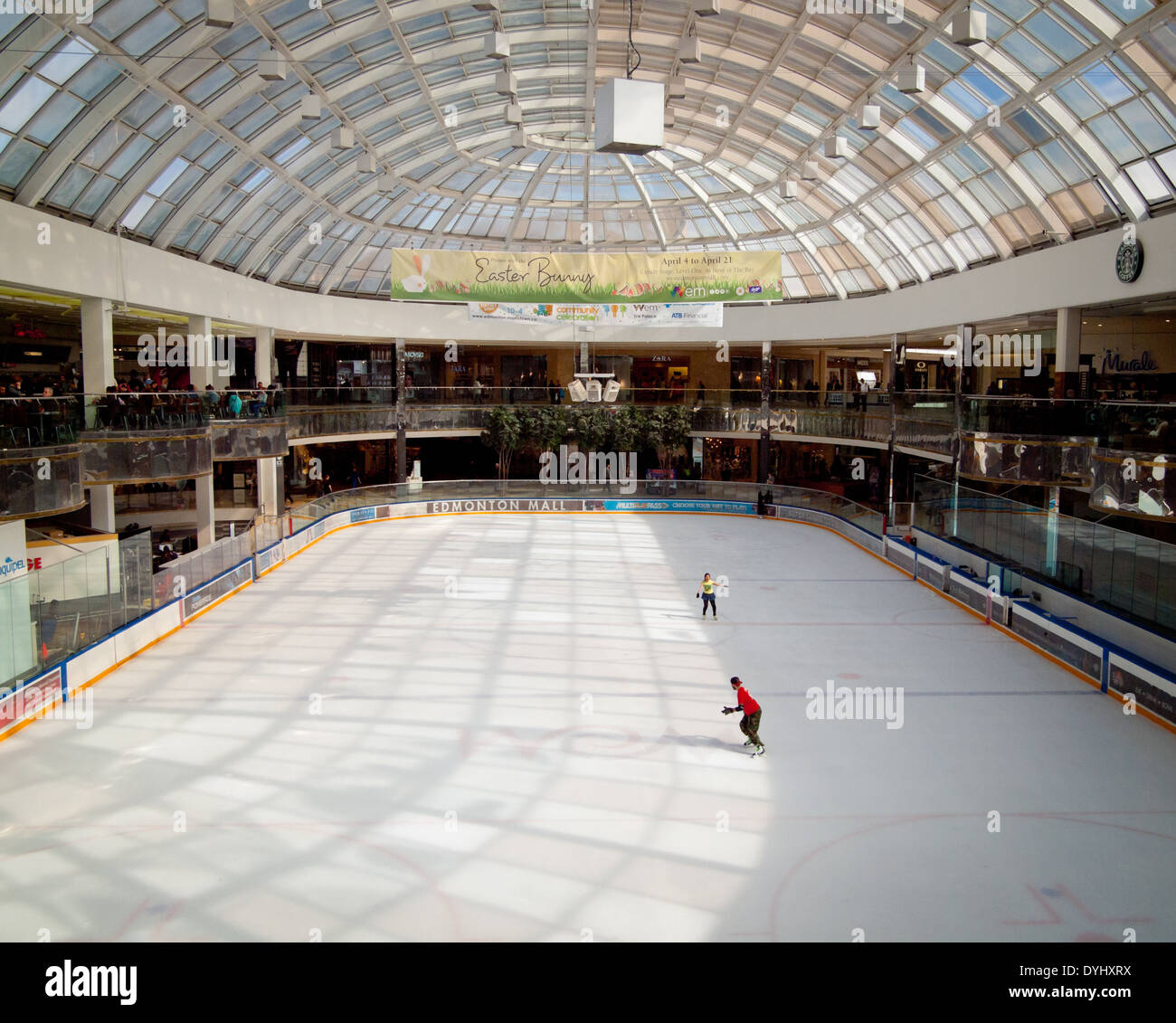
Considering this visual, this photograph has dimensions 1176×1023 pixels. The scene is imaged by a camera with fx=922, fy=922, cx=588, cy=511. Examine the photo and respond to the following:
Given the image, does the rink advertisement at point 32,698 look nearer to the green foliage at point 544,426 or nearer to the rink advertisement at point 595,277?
the rink advertisement at point 595,277

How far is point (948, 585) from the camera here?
22344 mm

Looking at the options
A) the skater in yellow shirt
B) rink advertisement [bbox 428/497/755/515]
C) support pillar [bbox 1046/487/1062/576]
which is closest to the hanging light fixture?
support pillar [bbox 1046/487/1062/576]

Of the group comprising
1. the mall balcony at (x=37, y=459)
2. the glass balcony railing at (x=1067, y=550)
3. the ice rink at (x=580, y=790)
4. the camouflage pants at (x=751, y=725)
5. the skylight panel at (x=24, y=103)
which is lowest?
the ice rink at (x=580, y=790)

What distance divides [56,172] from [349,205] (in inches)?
575

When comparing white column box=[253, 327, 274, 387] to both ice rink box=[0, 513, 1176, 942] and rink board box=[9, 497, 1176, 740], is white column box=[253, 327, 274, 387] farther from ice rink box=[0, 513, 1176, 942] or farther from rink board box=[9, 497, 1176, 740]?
ice rink box=[0, 513, 1176, 942]

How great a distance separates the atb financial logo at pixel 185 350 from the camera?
28.2m

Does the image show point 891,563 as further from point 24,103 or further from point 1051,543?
point 24,103

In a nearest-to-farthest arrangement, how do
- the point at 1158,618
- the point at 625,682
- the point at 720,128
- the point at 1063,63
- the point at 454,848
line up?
1. the point at 454,848
2. the point at 1158,618
3. the point at 625,682
4. the point at 1063,63
5. the point at 720,128

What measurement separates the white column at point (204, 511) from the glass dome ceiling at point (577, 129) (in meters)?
6.91

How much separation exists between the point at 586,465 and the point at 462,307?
8783mm

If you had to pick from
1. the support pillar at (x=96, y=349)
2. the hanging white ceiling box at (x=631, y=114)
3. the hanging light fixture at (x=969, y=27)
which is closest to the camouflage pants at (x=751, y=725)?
the hanging white ceiling box at (x=631, y=114)

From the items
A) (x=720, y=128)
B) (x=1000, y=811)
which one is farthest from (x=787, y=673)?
(x=720, y=128)

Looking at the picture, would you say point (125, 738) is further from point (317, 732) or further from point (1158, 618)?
point (1158, 618)

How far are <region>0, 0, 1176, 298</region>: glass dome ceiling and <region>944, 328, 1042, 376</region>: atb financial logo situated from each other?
11.8ft
